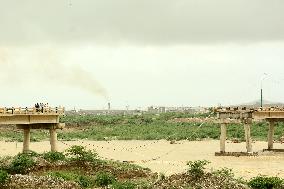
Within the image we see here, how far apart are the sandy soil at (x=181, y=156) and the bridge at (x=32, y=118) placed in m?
7.35

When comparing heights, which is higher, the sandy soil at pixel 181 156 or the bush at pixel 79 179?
the bush at pixel 79 179

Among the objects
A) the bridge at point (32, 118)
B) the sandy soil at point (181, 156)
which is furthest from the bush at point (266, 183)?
the bridge at point (32, 118)

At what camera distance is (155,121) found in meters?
113

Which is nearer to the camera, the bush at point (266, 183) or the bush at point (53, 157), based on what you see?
the bush at point (266, 183)

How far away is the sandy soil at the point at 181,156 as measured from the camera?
42219 mm

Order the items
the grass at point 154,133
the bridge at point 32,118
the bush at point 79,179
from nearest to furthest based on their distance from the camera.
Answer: the bush at point 79,179 < the bridge at point 32,118 < the grass at point 154,133

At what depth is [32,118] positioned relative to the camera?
44.4m

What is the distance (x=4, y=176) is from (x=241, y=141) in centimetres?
4608

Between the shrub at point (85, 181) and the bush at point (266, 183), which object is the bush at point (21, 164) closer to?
the shrub at point (85, 181)

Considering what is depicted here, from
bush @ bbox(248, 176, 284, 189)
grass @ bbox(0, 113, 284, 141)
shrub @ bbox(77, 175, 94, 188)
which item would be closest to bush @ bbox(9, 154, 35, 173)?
shrub @ bbox(77, 175, 94, 188)

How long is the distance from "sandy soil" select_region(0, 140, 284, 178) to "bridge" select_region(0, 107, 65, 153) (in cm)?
735

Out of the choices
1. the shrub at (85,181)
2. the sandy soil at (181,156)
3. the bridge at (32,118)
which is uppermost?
the bridge at (32,118)

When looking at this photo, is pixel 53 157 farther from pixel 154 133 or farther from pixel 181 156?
pixel 154 133

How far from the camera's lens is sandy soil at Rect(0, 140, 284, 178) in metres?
42.2
